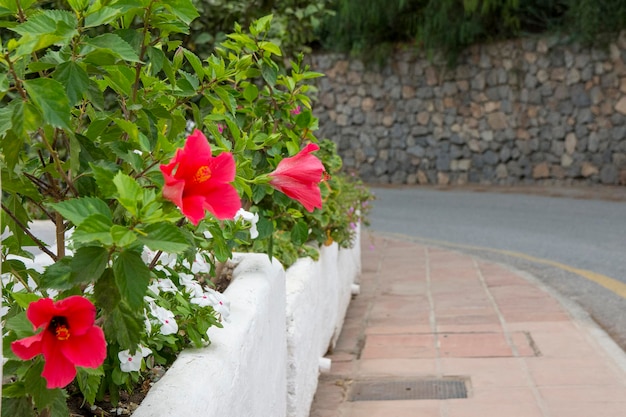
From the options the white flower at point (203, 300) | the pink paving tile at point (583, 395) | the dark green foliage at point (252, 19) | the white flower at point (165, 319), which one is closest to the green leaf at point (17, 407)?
the white flower at point (165, 319)

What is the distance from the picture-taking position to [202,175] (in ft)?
6.07

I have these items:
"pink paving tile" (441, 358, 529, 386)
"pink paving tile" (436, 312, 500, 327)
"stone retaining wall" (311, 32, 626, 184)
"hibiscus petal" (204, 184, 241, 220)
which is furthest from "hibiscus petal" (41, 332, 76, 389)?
"stone retaining wall" (311, 32, 626, 184)

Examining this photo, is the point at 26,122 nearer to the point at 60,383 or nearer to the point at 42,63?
the point at 42,63

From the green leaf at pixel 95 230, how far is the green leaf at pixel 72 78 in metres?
0.31

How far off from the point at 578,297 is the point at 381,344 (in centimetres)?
206

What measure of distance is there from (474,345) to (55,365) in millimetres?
4123

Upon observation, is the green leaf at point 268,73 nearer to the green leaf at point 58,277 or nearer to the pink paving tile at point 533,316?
the green leaf at point 58,277

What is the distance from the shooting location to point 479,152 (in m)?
18.2

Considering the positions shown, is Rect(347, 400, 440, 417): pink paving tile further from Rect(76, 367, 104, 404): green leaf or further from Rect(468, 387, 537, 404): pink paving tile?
Rect(76, 367, 104, 404): green leaf

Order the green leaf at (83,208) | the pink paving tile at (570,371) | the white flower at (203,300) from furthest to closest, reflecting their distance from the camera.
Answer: the pink paving tile at (570,371)
the white flower at (203,300)
the green leaf at (83,208)

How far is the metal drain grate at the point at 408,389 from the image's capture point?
15.4ft

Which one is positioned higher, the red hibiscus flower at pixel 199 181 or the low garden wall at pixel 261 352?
the red hibiscus flower at pixel 199 181

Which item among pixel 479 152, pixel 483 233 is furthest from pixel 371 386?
pixel 479 152

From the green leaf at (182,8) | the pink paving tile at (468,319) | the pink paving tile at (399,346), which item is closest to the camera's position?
the green leaf at (182,8)
